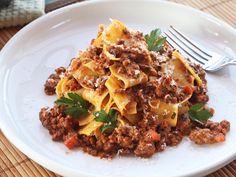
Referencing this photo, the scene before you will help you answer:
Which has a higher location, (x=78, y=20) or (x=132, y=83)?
(x=132, y=83)

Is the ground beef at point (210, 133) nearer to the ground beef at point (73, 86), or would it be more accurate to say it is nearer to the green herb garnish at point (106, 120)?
the green herb garnish at point (106, 120)

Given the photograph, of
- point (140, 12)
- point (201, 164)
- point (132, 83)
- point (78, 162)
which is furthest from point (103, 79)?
point (140, 12)

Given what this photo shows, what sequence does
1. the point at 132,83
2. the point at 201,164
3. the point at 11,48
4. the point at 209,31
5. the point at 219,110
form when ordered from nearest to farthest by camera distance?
the point at 201,164 < the point at 132,83 < the point at 219,110 < the point at 11,48 < the point at 209,31

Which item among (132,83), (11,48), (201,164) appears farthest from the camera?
(11,48)

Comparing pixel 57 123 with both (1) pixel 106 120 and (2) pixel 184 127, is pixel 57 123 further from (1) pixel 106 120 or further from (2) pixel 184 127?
(2) pixel 184 127

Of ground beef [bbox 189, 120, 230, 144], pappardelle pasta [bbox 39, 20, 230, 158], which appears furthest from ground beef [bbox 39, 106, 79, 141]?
ground beef [bbox 189, 120, 230, 144]

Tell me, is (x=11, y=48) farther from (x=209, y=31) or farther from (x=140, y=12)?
(x=209, y=31)

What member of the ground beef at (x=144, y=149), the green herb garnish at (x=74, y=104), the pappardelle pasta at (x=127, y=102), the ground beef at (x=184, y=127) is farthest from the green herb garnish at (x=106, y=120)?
the ground beef at (x=184, y=127)
